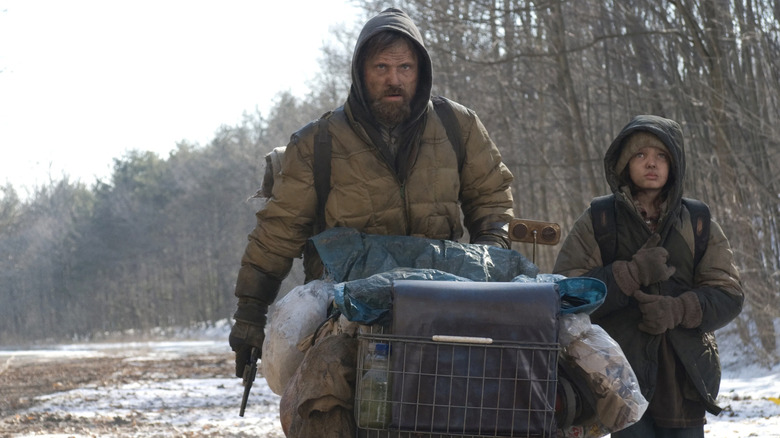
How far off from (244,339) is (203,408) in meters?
9.22

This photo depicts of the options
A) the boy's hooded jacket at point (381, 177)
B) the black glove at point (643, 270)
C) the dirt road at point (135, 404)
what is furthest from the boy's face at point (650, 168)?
the dirt road at point (135, 404)

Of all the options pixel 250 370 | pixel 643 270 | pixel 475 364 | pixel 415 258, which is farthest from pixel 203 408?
pixel 475 364

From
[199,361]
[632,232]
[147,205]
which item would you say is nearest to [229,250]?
[147,205]

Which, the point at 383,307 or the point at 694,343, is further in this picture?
the point at 694,343

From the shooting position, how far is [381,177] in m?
4.73

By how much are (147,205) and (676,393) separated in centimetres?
6855

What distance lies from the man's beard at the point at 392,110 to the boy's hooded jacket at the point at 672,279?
94 centimetres

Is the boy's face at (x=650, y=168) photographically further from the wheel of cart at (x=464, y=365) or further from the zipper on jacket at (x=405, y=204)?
the wheel of cart at (x=464, y=365)

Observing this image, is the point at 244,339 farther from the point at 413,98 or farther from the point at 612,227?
the point at 612,227

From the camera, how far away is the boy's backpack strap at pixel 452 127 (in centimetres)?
489

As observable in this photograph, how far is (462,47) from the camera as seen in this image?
864 inches

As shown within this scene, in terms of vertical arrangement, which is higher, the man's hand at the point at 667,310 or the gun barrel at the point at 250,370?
the man's hand at the point at 667,310

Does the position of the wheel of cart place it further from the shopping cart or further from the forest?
the forest

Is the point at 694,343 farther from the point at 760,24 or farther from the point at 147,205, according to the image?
the point at 147,205
